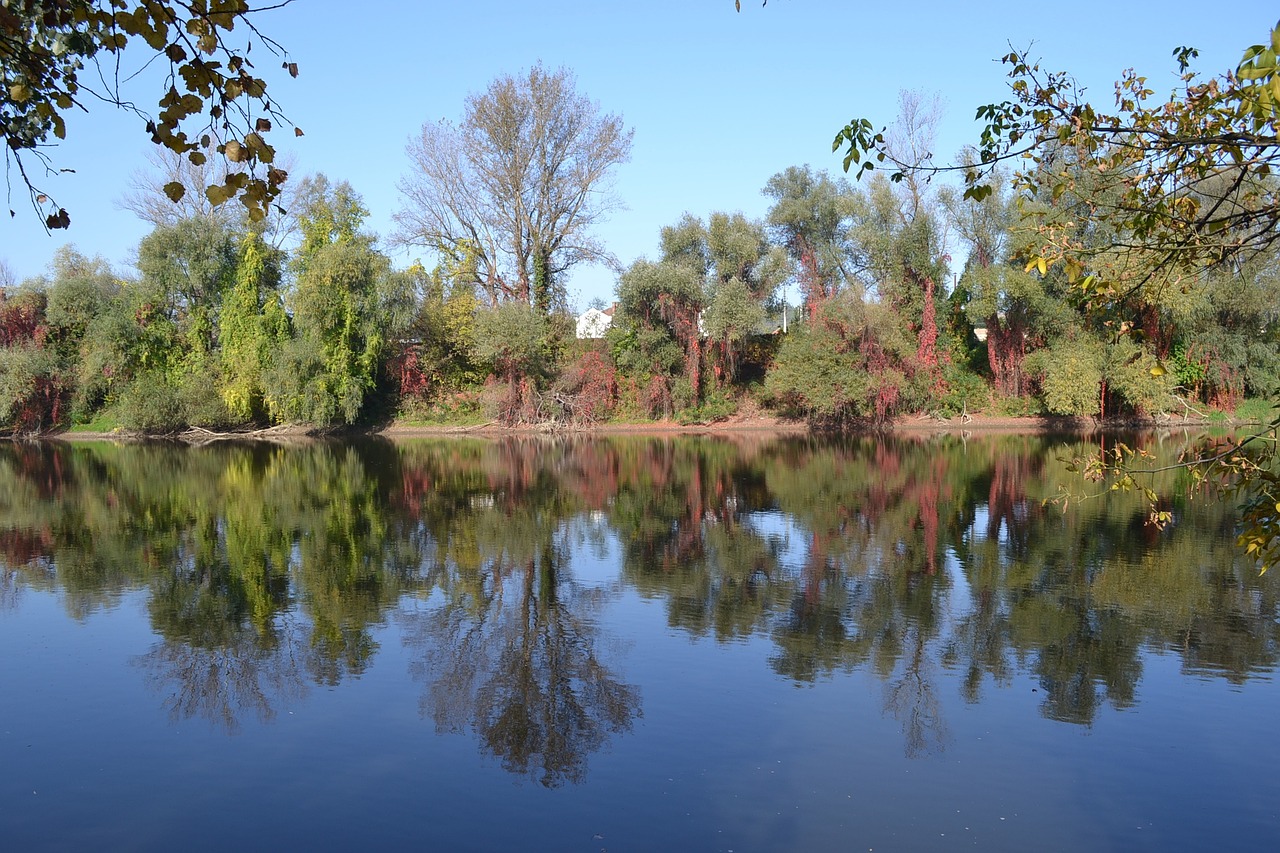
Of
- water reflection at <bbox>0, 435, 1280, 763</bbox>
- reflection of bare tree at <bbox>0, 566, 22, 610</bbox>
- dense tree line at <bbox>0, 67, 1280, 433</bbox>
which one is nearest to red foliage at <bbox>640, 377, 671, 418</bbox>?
dense tree line at <bbox>0, 67, 1280, 433</bbox>

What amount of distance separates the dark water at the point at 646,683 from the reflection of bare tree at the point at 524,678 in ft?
0.13

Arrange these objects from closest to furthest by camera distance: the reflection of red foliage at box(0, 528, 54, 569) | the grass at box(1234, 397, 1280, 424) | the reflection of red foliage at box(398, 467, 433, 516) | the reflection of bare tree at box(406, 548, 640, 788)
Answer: the reflection of bare tree at box(406, 548, 640, 788)
the reflection of red foliage at box(0, 528, 54, 569)
the reflection of red foliage at box(398, 467, 433, 516)
the grass at box(1234, 397, 1280, 424)

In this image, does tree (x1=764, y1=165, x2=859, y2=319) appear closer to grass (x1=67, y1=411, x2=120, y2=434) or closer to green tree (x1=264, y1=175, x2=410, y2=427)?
green tree (x1=264, y1=175, x2=410, y2=427)

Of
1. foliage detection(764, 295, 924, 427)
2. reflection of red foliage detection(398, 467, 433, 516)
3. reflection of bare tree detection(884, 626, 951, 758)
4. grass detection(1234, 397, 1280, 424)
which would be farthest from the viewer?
foliage detection(764, 295, 924, 427)

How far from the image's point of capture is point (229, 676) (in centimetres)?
957

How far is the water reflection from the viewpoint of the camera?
9.08 m

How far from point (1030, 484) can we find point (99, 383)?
42.0 meters

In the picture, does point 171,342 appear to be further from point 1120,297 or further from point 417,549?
point 1120,297

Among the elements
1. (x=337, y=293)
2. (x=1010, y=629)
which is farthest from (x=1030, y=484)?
(x=337, y=293)

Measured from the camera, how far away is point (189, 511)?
20875 millimetres

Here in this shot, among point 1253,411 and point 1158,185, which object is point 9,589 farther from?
point 1253,411

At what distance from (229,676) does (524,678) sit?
9.29 ft

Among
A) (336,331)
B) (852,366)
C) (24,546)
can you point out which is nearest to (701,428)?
(852,366)

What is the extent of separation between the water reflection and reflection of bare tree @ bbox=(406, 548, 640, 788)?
3cm
